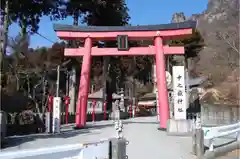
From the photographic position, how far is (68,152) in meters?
3.93

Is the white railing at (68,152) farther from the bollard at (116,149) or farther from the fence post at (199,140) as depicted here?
the fence post at (199,140)

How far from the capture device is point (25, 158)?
3287mm

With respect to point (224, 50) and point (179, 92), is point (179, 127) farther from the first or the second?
point (224, 50)

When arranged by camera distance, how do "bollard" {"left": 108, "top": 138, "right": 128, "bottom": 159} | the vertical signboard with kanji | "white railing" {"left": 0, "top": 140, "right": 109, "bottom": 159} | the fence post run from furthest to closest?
the vertical signboard with kanji < the fence post < "bollard" {"left": 108, "top": 138, "right": 128, "bottom": 159} < "white railing" {"left": 0, "top": 140, "right": 109, "bottom": 159}

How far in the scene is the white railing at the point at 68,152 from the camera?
3237 millimetres

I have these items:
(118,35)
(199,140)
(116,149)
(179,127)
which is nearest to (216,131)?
(199,140)

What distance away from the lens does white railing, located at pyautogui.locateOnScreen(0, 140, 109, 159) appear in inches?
127

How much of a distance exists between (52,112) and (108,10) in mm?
14769

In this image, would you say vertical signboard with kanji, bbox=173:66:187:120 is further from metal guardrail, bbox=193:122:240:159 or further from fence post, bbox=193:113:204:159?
fence post, bbox=193:113:204:159

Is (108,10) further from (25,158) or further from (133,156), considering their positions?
(25,158)

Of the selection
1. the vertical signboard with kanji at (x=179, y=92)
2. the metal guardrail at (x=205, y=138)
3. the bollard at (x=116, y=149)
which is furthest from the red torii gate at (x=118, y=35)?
the bollard at (x=116, y=149)

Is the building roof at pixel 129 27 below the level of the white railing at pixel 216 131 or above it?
above

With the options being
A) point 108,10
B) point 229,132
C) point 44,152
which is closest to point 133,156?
point 229,132

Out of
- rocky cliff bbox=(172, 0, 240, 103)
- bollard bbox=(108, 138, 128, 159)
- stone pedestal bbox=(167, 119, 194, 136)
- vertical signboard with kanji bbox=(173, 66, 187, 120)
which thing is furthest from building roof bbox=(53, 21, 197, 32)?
rocky cliff bbox=(172, 0, 240, 103)
